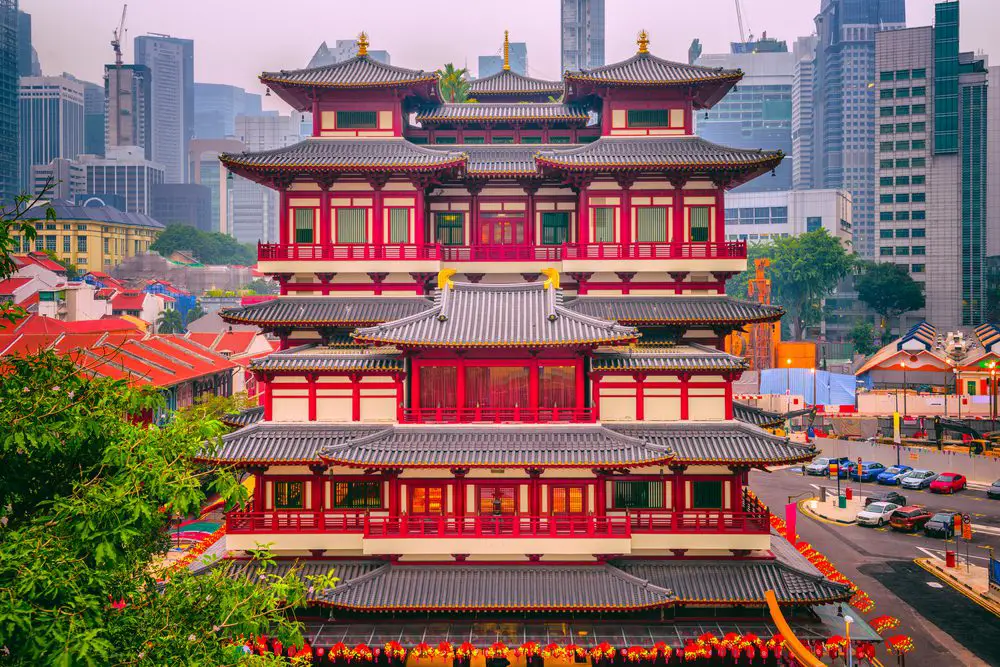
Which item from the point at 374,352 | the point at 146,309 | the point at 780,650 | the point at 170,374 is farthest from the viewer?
the point at 146,309

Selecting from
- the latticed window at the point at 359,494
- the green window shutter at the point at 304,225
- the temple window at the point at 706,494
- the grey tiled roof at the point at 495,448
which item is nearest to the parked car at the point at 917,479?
the temple window at the point at 706,494

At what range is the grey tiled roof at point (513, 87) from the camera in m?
42.1

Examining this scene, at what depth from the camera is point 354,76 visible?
120 ft

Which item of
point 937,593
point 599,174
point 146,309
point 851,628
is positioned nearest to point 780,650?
point 851,628

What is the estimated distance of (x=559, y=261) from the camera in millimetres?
36125

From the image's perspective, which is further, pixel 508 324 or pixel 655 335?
pixel 655 335

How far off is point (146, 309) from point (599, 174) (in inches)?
3689

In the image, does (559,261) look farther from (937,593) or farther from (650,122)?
(937,593)

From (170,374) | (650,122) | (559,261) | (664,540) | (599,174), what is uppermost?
(650,122)

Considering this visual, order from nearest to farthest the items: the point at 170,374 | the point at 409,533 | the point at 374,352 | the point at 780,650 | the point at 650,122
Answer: the point at 780,650 → the point at 409,533 → the point at 374,352 → the point at 650,122 → the point at 170,374

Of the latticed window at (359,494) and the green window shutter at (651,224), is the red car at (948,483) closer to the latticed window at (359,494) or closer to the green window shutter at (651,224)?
the green window shutter at (651,224)

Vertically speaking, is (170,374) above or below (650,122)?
below

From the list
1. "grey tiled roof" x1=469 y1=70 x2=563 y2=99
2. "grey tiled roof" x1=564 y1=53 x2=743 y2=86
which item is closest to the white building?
"grey tiled roof" x1=469 y1=70 x2=563 y2=99

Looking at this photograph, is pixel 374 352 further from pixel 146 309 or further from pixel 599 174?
pixel 146 309
